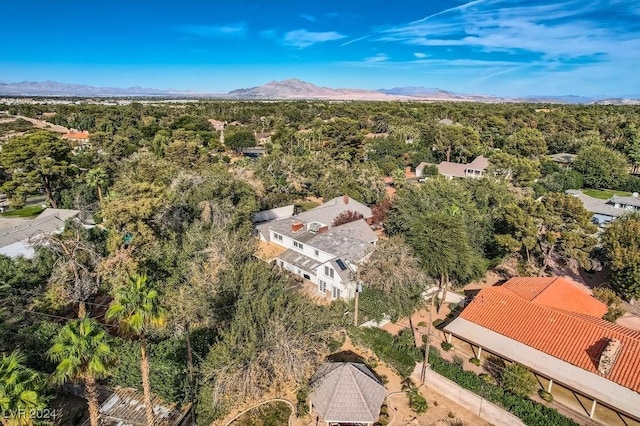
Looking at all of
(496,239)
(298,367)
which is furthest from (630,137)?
(298,367)

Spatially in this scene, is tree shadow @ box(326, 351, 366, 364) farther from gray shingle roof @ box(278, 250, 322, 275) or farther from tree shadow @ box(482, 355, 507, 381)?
gray shingle roof @ box(278, 250, 322, 275)

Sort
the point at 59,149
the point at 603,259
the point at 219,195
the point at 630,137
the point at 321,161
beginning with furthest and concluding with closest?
the point at 630,137 < the point at 321,161 < the point at 59,149 < the point at 219,195 < the point at 603,259

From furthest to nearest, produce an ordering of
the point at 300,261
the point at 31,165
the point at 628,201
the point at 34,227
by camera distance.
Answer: the point at 628,201
the point at 31,165
the point at 34,227
the point at 300,261

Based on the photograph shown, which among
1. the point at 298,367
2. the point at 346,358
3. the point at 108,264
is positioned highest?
the point at 108,264

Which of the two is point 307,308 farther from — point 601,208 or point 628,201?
point 628,201

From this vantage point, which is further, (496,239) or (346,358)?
(496,239)

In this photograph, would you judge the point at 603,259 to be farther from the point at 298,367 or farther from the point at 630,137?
the point at 630,137

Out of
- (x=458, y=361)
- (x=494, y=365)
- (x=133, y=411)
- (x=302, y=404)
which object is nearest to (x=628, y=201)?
(x=494, y=365)
